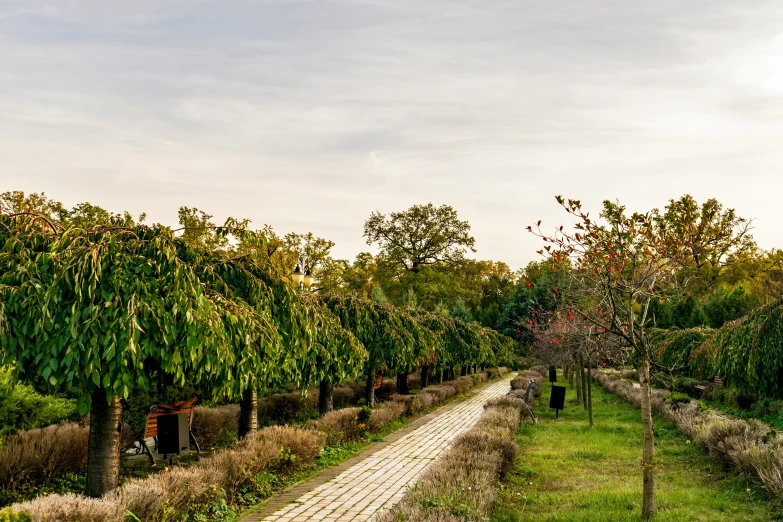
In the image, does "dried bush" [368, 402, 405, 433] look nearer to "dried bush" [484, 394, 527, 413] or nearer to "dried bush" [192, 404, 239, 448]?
"dried bush" [484, 394, 527, 413]

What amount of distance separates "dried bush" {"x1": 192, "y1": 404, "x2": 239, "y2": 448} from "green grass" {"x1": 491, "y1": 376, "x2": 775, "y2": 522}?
6134mm

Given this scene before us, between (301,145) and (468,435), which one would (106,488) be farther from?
(301,145)

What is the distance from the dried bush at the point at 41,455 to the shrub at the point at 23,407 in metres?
1.08

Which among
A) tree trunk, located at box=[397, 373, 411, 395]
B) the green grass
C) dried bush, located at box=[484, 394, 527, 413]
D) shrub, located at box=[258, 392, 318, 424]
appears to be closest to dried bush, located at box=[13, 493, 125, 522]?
the green grass

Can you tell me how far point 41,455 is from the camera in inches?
322

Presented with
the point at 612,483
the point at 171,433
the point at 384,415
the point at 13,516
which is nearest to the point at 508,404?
the point at 384,415

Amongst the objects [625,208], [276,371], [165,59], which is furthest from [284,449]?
[165,59]

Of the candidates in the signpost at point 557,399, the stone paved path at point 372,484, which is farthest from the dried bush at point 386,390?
the stone paved path at point 372,484

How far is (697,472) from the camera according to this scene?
921cm

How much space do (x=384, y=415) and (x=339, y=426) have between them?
8.87 feet

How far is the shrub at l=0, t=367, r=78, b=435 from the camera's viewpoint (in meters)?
9.83

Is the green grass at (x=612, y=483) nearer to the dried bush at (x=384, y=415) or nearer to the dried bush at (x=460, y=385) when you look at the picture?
the dried bush at (x=384, y=415)

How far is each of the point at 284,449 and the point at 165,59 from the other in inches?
330

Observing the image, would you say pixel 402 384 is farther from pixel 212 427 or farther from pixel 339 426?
pixel 212 427
